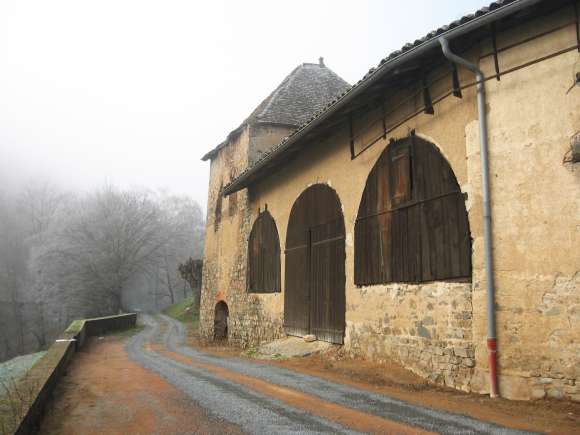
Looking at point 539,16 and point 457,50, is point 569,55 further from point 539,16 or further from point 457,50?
point 457,50

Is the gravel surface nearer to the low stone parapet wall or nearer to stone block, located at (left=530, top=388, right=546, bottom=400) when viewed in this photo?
the low stone parapet wall

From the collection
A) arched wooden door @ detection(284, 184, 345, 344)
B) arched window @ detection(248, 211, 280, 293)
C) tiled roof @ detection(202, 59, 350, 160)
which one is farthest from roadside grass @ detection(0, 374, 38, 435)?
tiled roof @ detection(202, 59, 350, 160)

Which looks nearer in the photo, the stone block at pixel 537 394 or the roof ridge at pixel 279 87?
the stone block at pixel 537 394

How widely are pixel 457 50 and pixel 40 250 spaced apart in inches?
1604

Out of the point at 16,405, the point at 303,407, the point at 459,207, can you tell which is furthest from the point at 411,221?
the point at 16,405

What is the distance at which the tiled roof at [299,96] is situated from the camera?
1811 centimetres

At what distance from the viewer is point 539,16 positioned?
20.2ft

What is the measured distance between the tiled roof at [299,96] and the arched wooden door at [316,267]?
6.22 metres

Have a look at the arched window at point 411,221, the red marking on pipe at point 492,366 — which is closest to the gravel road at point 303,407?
the red marking on pipe at point 492,366

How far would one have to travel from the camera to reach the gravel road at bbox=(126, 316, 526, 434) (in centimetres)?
471

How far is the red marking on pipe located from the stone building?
0.05 meters

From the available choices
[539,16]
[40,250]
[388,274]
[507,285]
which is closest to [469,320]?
[507,285]

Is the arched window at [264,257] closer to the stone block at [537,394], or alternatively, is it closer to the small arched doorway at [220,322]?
the small arched doorway at [220,322]

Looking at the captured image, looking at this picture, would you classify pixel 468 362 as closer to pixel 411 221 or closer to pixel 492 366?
pixel 492 366
